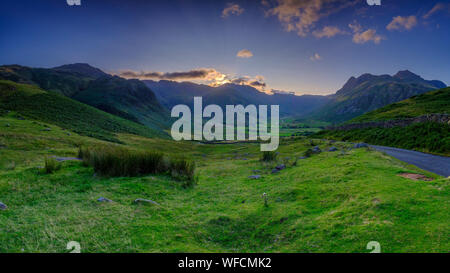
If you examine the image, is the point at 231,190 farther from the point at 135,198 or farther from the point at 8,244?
the point at 8,244

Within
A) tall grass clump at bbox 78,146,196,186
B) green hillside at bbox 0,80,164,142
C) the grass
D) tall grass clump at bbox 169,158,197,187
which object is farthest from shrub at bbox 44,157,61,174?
green hillside at bbox 0,80,164,142

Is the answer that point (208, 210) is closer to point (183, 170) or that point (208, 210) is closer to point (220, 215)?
point (220, 215)

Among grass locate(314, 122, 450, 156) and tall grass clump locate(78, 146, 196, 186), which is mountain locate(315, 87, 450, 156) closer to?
grass locate(314, 122, 450, 156)

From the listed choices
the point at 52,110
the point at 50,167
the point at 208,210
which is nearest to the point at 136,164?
the point at 50,167

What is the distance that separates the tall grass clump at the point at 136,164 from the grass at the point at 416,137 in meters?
31.2

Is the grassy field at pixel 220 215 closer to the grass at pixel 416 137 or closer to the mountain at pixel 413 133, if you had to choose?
the grass at pixel 416 137

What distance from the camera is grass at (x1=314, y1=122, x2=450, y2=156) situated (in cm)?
2730

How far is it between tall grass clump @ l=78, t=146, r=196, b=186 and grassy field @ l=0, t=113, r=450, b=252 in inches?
45.4

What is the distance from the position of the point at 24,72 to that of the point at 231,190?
26428 cm

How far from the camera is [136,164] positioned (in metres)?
16.9

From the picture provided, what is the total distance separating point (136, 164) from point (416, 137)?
42.1 meters

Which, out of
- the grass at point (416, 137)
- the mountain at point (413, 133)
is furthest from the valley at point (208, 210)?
the mountain at point (413, 133)
